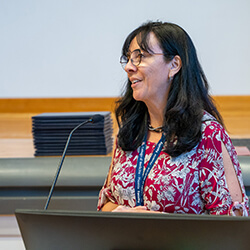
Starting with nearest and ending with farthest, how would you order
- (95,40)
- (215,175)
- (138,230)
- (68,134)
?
(138,230) → (215,175) → (68,134) → (95,40)

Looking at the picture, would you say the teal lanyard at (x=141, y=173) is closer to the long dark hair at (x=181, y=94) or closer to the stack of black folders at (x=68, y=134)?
the long dark hair at (x=181, y=94)

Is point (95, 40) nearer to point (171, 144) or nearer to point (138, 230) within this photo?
point (171, 144)

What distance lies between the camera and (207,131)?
4.69ft

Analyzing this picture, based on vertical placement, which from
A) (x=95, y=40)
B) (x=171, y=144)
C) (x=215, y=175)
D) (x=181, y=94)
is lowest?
(x=215, y=175)

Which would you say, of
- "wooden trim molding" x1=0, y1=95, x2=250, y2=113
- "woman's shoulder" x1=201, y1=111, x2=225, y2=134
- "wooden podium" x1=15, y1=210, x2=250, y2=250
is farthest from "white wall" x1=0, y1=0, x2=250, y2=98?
"wooden podium" x1=15, y1=210, x2=250, y2=250

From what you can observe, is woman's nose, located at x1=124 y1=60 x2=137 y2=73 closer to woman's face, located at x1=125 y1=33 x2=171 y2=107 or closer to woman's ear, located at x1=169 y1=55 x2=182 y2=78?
woman's face, located at x1=125 y1=33 x2=171 y2=107

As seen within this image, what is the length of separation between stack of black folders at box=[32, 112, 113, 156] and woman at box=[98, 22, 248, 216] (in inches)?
22.6

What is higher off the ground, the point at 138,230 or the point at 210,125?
the point at 210,125

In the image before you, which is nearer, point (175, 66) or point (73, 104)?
point (175, 66)

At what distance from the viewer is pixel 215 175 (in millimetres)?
1381

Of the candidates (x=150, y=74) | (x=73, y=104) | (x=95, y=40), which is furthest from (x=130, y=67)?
(x=73, y=104)

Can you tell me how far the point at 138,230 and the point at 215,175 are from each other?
58 cm

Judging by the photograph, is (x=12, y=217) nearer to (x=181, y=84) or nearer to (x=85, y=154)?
(x=85, y=154)

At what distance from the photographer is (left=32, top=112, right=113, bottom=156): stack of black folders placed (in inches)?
85.2
